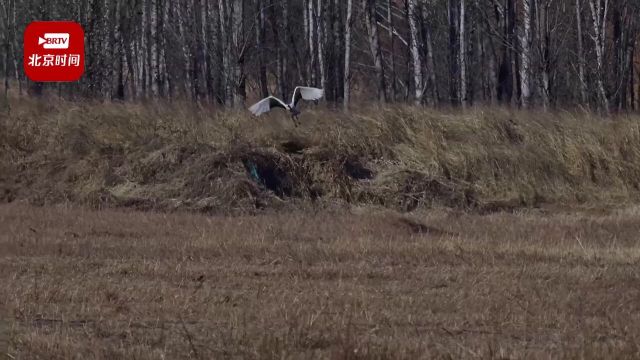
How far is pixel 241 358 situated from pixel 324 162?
1152 cm

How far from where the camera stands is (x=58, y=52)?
28609 millimetres

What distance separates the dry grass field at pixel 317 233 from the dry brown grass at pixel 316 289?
0.03 metres

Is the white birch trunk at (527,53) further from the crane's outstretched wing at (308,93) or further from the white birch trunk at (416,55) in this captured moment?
the crane's outstretched wing at (308,93)

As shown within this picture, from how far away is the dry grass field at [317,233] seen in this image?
658 cm

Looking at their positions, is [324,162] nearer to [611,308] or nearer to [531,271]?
[531,271]

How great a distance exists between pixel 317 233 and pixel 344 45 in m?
21.4

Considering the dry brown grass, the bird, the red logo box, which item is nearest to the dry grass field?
the dry brown grass

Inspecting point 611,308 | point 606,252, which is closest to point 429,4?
point 606,252

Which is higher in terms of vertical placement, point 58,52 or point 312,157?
point 58,52

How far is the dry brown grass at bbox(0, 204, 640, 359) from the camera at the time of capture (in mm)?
6152

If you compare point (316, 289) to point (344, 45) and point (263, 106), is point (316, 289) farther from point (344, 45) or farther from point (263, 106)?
point (344, 45)

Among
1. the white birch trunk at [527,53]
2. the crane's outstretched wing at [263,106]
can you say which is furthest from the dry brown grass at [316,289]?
the white birch trunk at [527,53]

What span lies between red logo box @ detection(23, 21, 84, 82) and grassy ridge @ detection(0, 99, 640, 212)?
28.2 feet

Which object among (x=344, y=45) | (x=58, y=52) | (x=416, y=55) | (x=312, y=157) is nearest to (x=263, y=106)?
(x=312, y=157)
